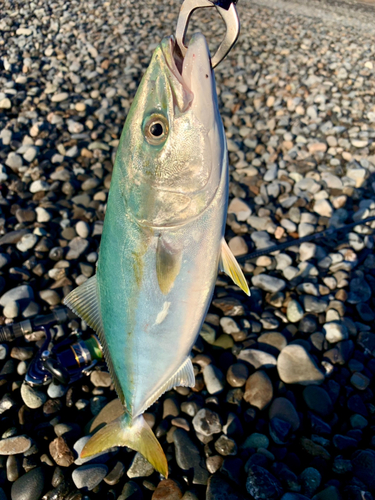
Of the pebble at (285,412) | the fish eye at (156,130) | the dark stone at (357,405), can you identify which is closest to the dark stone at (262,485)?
the pebble at (285,412)

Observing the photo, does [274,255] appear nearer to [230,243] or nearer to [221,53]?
[230,243]

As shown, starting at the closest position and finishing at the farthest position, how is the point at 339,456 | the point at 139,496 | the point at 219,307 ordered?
the point at 139,496 → the point at 339,456 → the point at 219,307

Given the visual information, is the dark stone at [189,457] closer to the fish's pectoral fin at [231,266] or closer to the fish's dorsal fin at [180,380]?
the fish's dorsal fin at [180,380]

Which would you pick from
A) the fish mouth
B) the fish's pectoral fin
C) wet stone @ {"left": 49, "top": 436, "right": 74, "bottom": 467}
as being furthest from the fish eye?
wet stone @ {"left": 49, "top": 436, "right": 74, "bottom": 467}

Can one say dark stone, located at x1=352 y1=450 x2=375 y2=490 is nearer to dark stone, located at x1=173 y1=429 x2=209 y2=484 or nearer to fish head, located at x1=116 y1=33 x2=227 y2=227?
dark stone, located at x1=173 y1=429 x2=209 y2=484

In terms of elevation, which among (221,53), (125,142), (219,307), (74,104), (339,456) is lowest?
(339,456)

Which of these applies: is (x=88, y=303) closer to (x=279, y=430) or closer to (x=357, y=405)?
(x=279, y=430)

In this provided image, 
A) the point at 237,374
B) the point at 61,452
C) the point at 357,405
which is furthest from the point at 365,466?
the point at 61,452

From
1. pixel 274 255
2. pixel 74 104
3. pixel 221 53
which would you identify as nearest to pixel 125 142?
pixel 221 53
